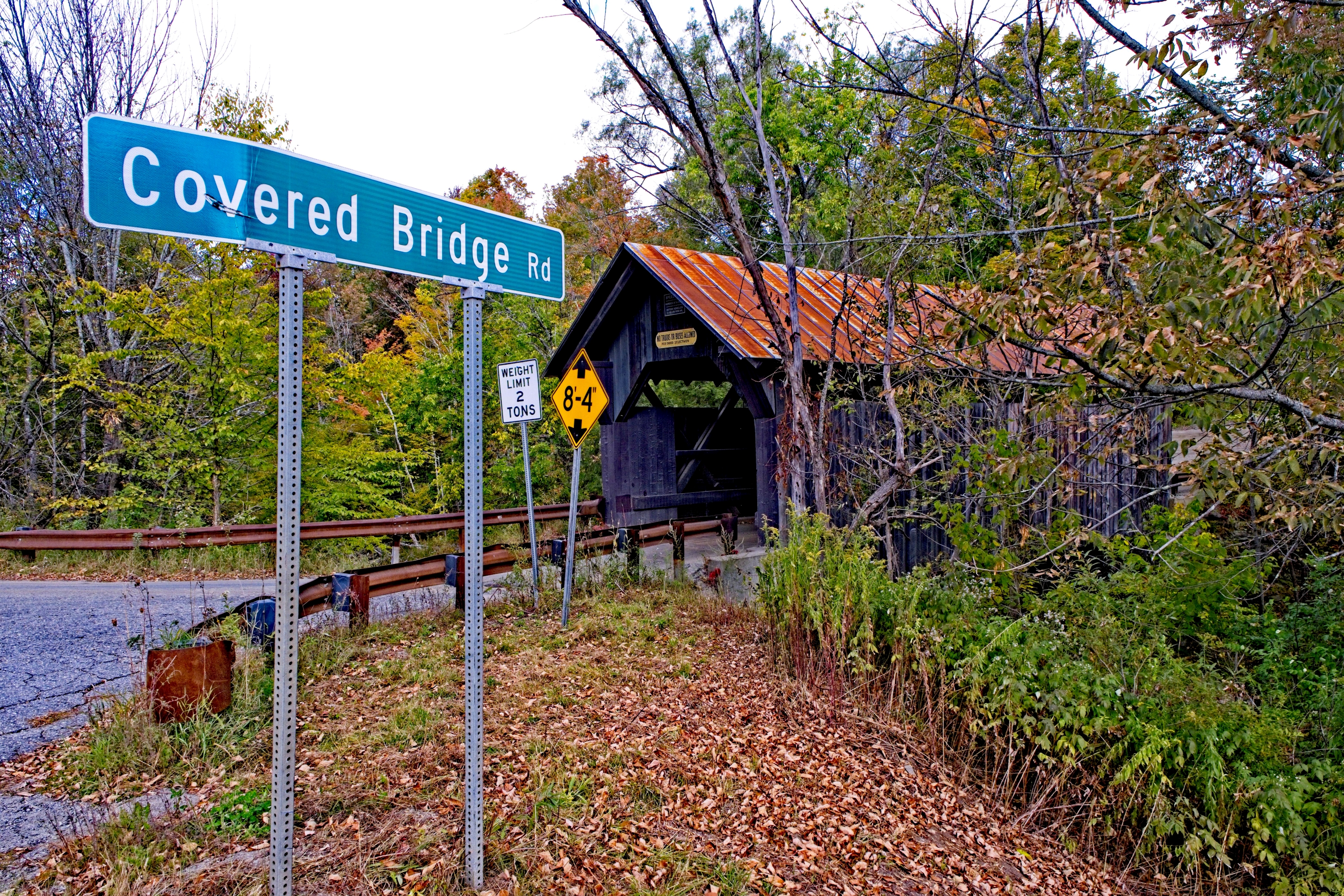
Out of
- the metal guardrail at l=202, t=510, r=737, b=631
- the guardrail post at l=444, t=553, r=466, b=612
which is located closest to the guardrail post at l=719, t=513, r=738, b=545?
the metal guardrail at l=202, t=510, r=737, b=631

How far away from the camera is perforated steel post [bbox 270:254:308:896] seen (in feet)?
7.30

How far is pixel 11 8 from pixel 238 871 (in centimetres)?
1599

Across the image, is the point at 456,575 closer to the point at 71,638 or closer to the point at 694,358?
the point at 71,638

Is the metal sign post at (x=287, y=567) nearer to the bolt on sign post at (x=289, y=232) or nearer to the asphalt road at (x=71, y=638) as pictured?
the bolt on sign post at (x=289, y=232)

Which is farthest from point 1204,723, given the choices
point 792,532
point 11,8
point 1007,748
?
point 11,8

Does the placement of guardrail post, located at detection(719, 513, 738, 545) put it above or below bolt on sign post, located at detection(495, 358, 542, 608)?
below

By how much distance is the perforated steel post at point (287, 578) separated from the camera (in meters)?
2.22

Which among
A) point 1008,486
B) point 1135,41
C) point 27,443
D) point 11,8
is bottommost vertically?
point 1008,486

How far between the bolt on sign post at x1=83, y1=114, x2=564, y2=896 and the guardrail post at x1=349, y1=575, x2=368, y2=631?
163 inches

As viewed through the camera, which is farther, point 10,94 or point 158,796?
point 10,94

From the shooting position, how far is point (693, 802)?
13.5 ft

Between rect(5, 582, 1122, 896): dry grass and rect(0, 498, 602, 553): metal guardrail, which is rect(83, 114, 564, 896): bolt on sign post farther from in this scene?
rect(0, 498, 602, 553): metal guardrail

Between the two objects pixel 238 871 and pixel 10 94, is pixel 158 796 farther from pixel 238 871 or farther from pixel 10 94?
pixel 10 94

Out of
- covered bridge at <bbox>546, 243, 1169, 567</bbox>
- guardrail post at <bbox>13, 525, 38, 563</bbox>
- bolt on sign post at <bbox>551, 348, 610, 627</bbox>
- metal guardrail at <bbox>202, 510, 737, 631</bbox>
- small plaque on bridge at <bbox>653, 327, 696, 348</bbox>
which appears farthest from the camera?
small plaque on bridge at <bbox>653, 327, 696, 348</bbox>
